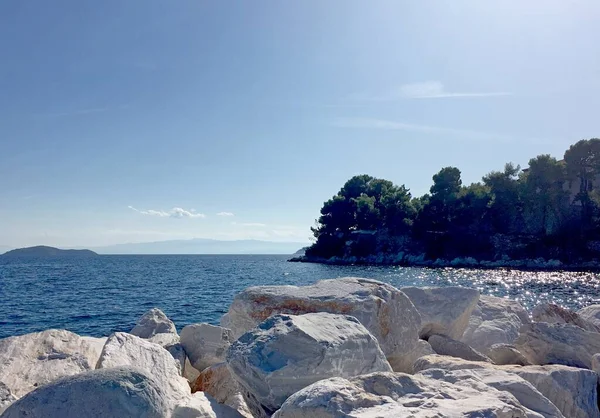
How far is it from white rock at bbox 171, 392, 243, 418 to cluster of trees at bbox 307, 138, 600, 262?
7045cm

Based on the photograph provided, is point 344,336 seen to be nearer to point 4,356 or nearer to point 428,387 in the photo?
point 428,387

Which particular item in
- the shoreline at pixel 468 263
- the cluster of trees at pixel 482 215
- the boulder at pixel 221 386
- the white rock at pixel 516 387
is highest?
the cluster of trees at pixel 482 215

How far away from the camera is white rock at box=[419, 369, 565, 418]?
407cm

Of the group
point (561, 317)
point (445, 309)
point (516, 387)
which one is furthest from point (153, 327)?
point (561, 317)

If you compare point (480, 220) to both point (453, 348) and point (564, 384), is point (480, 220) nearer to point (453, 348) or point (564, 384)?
point (453, 348)

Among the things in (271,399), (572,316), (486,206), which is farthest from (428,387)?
(486,206)

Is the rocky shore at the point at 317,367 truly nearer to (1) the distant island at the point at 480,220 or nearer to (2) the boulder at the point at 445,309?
(2) the boulder at the point at 445,309

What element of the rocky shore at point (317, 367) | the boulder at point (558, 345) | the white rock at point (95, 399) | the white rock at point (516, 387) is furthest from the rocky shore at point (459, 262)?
the white rock at point (95, 399)

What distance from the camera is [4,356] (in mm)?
5242

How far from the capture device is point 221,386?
584 cm

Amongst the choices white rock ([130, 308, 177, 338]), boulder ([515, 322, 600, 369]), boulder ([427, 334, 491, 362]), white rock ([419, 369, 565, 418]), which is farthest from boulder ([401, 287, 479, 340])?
white rock ([130, 308, 177, 338])

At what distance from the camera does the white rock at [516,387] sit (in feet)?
13.3

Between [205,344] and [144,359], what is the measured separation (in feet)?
7.35

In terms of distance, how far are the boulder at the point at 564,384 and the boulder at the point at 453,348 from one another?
130 cm
